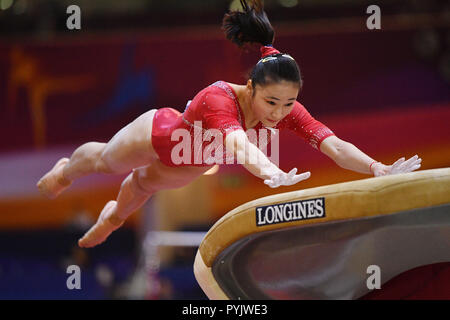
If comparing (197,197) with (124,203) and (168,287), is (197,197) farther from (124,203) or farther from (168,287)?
(124,203)

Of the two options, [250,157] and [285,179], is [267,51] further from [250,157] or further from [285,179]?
[285,179]

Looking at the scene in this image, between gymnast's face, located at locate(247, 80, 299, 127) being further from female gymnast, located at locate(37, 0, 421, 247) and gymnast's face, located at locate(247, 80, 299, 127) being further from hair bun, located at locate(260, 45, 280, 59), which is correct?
hair bun, located at locate(260, 45, 280, 59)

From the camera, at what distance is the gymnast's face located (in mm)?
1848

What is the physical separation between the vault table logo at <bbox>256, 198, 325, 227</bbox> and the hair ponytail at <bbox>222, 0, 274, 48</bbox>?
0.77 meters

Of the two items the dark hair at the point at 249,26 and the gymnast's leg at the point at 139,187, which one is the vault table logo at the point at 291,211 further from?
the dark hair at the point at 249,26

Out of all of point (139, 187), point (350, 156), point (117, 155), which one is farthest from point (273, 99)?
point (139, 187)

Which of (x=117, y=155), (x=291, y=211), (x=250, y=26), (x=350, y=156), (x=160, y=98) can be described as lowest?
(x=291, y=211)

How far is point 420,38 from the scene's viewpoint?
436 cm

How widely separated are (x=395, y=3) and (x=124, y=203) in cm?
297

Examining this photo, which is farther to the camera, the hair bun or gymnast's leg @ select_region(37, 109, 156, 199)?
gymnast's leg @ select_region(37, 109, 156, 199)

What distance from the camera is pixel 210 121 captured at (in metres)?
1.88

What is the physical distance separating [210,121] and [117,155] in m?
0.58

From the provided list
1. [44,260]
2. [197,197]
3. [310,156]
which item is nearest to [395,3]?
[310,156]

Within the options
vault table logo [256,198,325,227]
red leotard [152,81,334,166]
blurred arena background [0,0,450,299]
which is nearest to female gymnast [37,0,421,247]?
Result: red leotard [152,81,334,166]
